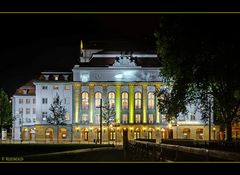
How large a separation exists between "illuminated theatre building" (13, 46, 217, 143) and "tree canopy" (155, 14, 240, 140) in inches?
3087

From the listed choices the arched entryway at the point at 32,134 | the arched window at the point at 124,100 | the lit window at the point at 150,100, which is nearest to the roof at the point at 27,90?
the arched entryway at the point at 32,134

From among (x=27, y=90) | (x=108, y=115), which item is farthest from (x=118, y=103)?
(x=27, y=90)

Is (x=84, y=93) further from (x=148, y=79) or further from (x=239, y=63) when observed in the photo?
(x=239, y=63)

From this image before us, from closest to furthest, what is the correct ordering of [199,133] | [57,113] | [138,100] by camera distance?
1. [57,113]
2. [199,133]
3. [138,100]

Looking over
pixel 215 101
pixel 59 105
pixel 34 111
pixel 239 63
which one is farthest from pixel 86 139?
pixel 239 63

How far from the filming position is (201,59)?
4366cm

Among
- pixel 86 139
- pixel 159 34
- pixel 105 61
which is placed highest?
pixel 105 61

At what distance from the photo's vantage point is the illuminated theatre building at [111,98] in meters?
133

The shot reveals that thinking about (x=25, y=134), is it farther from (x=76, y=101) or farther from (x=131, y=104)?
(x=131, y=104)

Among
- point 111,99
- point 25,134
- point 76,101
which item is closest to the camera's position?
point 25,134

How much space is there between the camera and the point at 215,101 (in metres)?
52.7

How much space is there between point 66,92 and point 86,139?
12.5 meters

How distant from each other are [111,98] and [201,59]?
93.0m
